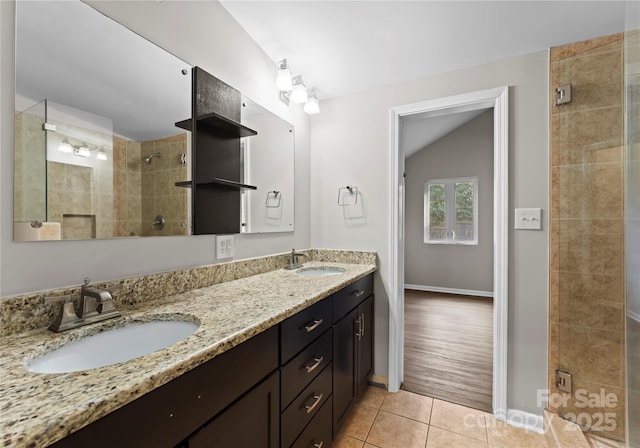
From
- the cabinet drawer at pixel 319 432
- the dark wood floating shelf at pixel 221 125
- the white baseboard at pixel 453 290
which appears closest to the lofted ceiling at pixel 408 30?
the dark wood floating shelf at pixel 221 125

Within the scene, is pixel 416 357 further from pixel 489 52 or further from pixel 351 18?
pixel 351 18

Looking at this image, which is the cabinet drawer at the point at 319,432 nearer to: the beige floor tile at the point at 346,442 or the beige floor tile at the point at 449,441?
the beige floor tile at the point at 346,442

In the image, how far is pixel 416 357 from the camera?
96.0 inches

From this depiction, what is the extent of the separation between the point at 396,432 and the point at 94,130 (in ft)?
6.63

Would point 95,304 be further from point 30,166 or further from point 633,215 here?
point 633,215

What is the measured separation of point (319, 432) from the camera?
1253mm

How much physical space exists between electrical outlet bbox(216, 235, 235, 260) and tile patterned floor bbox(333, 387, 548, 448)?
1.17 metres

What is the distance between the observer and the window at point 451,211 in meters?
4.61

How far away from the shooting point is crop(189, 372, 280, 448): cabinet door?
0.70 metres

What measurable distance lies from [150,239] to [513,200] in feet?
6.47

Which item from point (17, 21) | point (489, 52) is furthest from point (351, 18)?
point (17, 21)

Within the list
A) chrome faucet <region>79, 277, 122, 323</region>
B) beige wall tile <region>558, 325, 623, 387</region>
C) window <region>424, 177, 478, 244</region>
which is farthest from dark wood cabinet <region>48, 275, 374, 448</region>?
window <region>424, 177, 478, 244</region>

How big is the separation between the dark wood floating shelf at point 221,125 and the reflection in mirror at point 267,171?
0.07 meters

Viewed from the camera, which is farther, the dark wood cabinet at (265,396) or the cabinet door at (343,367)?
the cabinet door at (343,367)
